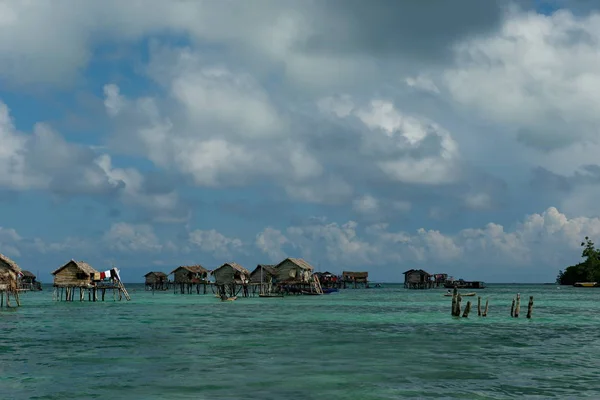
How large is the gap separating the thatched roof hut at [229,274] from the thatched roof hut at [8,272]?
3464 cm

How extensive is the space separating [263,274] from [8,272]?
37738 mm

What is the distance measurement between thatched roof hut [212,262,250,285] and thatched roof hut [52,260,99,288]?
782 inches

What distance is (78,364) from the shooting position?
2452cm

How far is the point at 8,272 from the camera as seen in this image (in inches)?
2288

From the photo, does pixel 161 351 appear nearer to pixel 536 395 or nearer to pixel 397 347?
pixel 397 347

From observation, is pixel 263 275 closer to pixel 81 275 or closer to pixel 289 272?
pixel 289 272

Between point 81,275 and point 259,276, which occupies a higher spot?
point 81,275

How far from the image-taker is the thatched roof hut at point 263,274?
291 ft

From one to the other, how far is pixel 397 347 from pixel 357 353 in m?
2.88

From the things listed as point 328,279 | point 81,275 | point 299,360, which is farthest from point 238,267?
point 299,360

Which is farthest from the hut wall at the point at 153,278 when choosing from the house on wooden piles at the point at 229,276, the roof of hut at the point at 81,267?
the roof of hut at the point at 81,267

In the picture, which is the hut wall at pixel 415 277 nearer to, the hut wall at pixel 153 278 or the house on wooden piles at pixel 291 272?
the hut wall at pixel 153 278

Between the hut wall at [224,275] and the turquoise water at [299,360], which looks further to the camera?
the hut wall at [224,275]

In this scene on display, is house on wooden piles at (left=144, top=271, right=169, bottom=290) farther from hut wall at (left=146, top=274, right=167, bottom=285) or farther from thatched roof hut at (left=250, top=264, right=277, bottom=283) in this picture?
thatched roof hut at (left=250, top=264, right=277, bottom=283)
